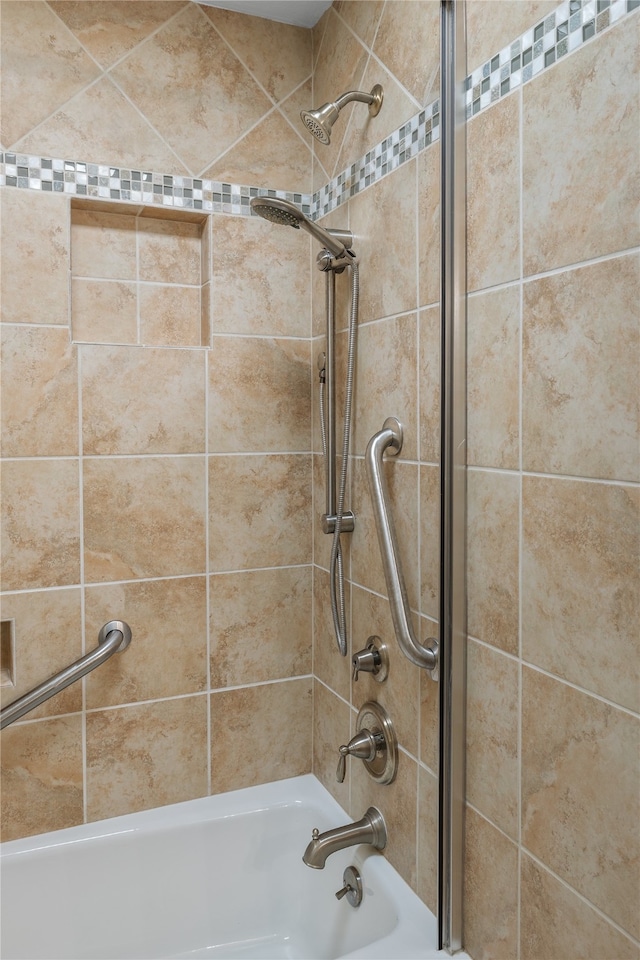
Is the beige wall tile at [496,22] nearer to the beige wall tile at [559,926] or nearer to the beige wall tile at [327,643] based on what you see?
the beige wall tile at [327,643]

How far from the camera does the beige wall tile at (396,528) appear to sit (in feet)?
4.02

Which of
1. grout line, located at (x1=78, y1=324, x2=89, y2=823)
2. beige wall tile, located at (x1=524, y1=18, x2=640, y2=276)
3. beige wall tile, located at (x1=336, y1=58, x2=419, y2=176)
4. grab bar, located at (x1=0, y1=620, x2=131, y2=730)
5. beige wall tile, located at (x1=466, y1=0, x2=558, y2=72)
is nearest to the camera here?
beige wall tile, located at (x1=524, y1=18, x2=640, y2=276)

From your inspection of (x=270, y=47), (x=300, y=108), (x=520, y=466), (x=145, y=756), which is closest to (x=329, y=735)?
(x=145, y=756)

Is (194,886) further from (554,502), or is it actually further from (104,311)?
(104,311)

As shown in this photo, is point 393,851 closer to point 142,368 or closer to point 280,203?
point 142,368

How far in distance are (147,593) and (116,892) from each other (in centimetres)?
68

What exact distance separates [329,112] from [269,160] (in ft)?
1.49

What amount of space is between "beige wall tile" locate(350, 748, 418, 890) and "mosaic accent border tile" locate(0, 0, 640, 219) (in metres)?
1.19

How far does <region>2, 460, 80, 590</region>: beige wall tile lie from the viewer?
1.45 meters

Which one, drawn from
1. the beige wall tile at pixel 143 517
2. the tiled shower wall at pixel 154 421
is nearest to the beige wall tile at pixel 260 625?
the tiled shower wall at pixel 154 421

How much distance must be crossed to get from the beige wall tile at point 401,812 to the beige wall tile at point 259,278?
3.52 feet

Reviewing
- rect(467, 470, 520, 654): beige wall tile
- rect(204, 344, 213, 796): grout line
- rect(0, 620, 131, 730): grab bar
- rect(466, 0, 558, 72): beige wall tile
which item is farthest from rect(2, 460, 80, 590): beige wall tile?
rect(466, 0, 558, 72): beige wall tile

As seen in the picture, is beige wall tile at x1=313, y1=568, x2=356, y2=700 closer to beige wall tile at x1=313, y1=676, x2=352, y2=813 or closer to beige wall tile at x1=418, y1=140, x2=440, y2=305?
beige wall tile at x1=313, y1=676, x2=352, y2=813

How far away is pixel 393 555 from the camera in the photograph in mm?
1195
